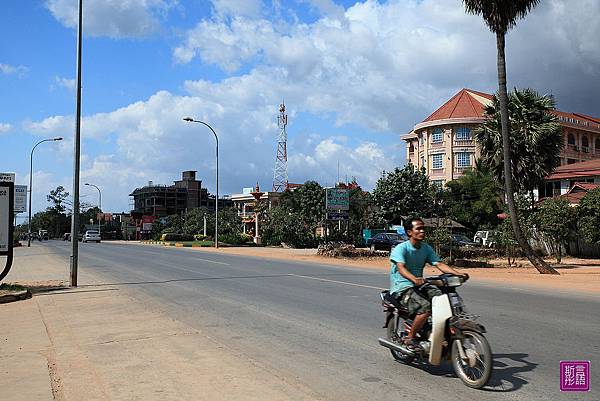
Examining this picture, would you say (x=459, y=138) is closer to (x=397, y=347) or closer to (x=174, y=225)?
(x=174, y=225)

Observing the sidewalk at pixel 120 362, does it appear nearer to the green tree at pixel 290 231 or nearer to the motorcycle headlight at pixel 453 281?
the motorcycle headlight at pixel 453 281

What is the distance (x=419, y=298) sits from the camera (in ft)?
21.8

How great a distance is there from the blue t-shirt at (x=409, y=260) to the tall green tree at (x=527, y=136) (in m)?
28.5

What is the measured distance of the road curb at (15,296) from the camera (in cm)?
1379

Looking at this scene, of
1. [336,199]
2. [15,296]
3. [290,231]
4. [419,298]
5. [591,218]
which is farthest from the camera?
[290,231]

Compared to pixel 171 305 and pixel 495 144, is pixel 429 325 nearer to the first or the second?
pixel 171 305

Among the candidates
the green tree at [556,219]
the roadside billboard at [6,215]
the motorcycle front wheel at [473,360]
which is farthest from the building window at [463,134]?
the motorcycle front wheel at [473,360]

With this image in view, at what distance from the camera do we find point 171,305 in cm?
1331

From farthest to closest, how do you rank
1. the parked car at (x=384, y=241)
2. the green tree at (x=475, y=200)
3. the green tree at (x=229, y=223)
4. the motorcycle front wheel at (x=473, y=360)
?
the green tree at (x=229, y=223) → the green tree at (x=475, y=200) → the parked car at (x=384, y=241) → the motorcycle front wheel at (x=473, y=360)

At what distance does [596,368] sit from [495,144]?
93.4 ft

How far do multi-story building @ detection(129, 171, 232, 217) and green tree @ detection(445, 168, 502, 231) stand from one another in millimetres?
82808

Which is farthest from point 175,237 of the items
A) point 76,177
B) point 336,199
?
point 76,177

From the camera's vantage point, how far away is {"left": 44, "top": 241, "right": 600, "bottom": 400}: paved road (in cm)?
636

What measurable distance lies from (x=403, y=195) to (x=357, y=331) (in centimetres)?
4645
